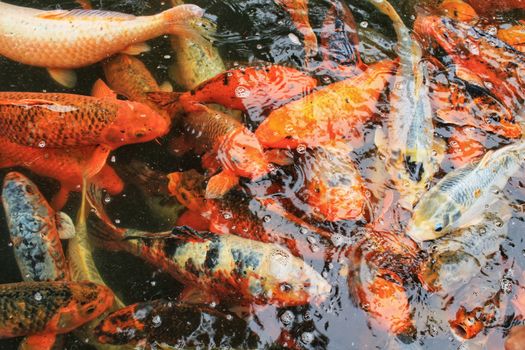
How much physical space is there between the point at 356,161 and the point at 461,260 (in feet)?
3.15

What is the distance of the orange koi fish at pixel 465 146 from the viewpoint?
362cm

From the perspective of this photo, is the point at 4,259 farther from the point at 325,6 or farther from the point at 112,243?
the point at 325,6

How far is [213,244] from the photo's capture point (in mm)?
3088

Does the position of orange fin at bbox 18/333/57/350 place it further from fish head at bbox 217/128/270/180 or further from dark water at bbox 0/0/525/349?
fish head at bbox 217/128/270/180

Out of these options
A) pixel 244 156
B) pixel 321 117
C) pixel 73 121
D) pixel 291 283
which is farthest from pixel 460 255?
pixel 73 121

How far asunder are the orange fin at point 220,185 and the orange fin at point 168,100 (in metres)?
0.67

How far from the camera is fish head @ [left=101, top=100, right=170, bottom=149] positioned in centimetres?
360

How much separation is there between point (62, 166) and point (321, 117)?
1801 mm

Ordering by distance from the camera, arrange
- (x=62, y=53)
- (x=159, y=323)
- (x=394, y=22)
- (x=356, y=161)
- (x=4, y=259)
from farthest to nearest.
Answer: (x=394, y=22)
(x=62, y=53)
(x=356, y=161)
(x=4, y=259)
(x=159, y=323)

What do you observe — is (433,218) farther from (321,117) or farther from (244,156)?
(244,156)

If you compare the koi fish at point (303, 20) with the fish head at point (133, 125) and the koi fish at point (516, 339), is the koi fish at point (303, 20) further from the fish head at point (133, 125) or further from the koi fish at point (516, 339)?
the koi fish at point (516, 339)

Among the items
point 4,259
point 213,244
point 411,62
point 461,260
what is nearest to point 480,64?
point 411,62

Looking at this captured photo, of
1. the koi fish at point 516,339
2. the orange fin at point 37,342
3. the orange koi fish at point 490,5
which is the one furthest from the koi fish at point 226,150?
the orange koi fish at point 490,5

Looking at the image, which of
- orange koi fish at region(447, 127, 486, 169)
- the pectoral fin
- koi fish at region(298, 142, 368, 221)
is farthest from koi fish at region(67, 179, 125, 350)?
orange koi fish at region(447, 127, 486, 169)
